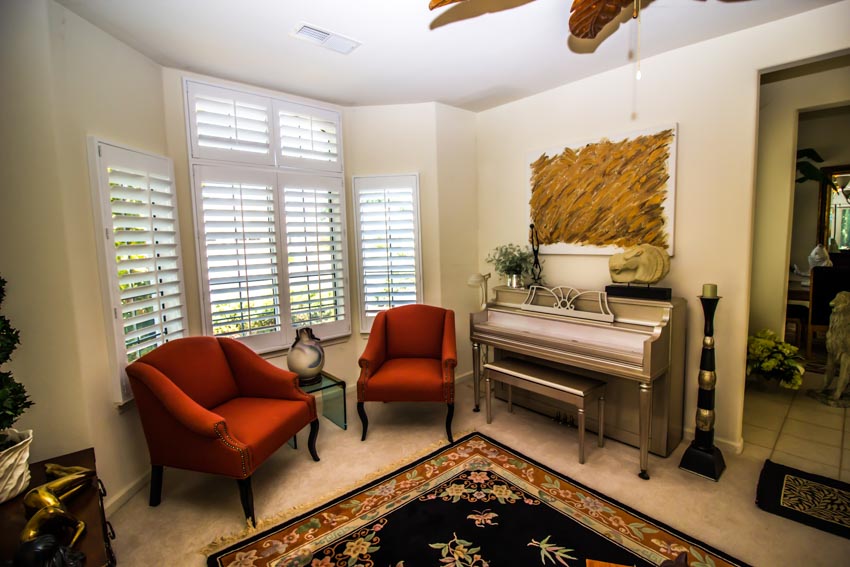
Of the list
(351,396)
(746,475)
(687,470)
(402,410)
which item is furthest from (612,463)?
(351,396)

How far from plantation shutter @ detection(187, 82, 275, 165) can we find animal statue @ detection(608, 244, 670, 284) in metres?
2.75

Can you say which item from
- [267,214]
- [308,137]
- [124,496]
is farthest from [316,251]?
[124,496]

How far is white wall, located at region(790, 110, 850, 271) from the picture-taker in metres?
4.25

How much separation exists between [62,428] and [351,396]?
2.19m

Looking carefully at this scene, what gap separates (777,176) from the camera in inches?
133

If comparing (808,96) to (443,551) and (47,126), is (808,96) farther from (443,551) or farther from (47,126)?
(47,126)

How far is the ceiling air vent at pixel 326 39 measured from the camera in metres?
2.36

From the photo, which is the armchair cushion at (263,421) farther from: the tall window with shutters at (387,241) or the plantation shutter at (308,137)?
the plantation shutter at (308,137)

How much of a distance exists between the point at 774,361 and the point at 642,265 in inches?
75.0

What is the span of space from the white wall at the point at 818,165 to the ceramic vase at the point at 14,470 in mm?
6120

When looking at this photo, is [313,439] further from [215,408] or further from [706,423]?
[706,423]

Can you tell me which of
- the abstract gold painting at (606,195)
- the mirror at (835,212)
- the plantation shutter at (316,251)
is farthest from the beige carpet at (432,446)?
the mirror at (835,212)

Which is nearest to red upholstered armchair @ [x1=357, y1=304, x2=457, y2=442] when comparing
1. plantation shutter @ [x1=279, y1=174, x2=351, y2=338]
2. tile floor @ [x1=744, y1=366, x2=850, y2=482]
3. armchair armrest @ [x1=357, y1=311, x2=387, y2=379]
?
armchair armrest @ [x1=357, y1=311, x2=387, y2=379]

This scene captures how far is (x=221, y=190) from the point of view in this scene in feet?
9.95
